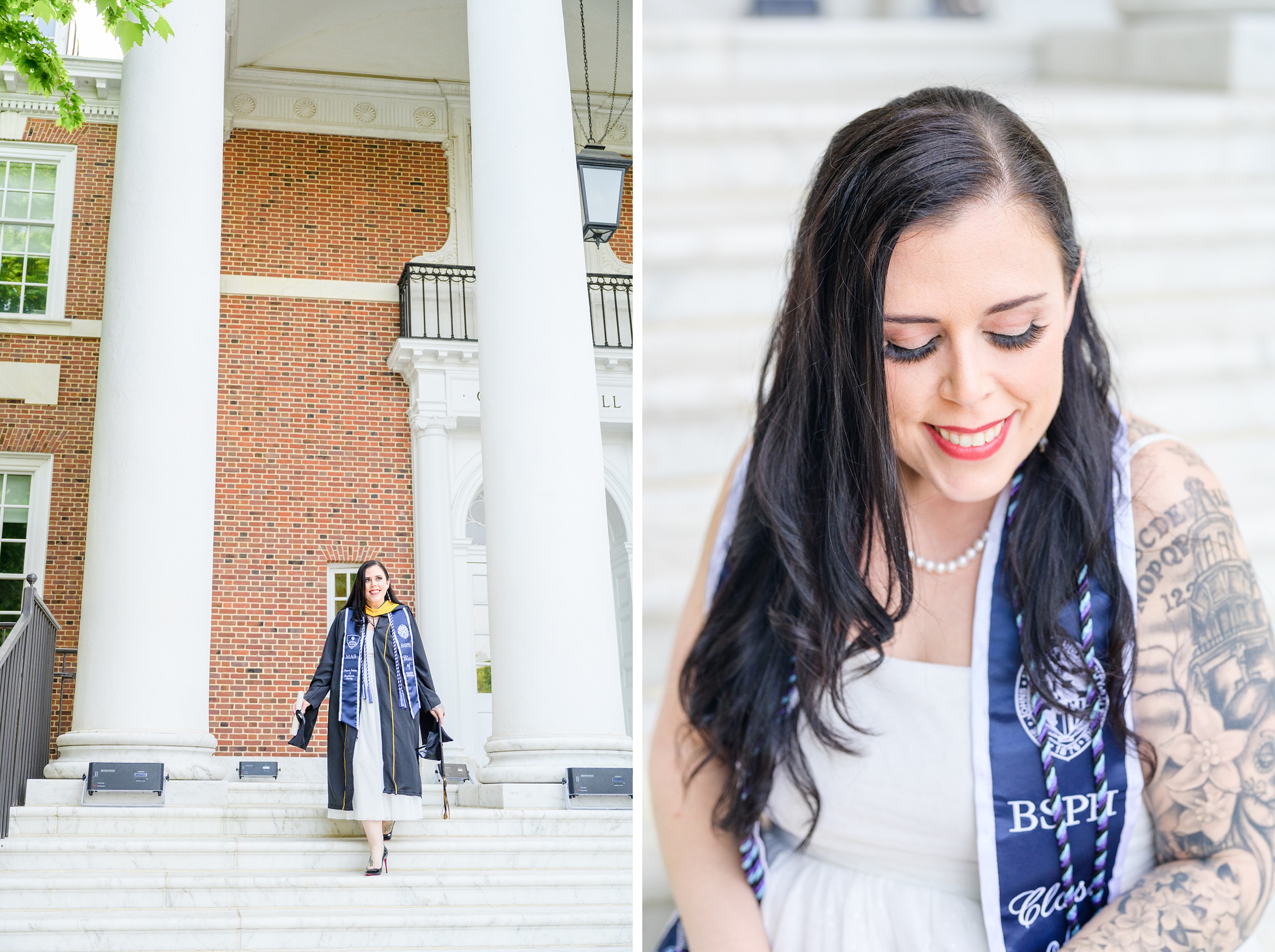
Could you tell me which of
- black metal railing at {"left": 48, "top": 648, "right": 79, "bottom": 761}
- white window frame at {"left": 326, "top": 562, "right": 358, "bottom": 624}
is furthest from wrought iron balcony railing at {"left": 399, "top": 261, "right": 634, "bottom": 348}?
black metal railing at {"left": 48, "top": 648, "right": 79, "bottom": 761}

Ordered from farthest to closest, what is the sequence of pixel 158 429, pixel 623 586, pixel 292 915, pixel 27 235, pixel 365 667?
1. pixel 27 235
2. pixel 623 586
3. pixel 158 429
4. pixel 365 667
5. pixel 292 915

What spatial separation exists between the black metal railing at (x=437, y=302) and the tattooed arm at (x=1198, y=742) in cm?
906

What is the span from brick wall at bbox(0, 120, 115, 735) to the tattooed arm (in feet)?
31.2

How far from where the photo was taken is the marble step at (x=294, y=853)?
5.10 metres

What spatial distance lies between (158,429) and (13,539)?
171 inches

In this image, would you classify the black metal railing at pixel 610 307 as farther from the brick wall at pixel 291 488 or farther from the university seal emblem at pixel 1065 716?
the university seal emblem at pixel 1065 716

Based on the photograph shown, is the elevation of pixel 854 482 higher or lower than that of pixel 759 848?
higher

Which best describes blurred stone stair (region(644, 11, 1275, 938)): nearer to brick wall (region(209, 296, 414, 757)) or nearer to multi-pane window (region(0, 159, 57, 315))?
brick wall (region(209, 296, 414, 757))

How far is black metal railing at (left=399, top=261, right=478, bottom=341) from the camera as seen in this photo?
1041cm

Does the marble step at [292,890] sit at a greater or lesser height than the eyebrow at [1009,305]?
lesser

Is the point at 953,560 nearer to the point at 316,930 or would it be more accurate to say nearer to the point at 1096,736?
the point at 1096,736

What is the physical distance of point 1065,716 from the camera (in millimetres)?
1647

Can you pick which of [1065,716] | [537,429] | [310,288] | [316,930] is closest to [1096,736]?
[1065,716]

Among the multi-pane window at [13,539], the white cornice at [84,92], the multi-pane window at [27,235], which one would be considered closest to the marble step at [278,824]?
the multi-pane window at [13,539]
